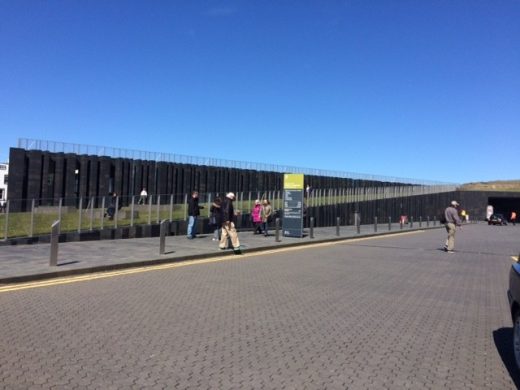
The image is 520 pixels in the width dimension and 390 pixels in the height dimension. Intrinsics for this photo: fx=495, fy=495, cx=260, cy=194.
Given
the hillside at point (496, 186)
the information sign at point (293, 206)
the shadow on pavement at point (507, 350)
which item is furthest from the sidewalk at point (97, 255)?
the hillside at point (496, 186)

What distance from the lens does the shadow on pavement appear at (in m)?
4.82

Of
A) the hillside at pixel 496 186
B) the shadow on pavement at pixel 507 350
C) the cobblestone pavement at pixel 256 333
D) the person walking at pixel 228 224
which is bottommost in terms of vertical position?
the shadow on pavement at pixel 507 350

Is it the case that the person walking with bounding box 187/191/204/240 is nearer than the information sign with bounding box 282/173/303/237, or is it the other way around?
the person walking with bounding box 187/191/204/240

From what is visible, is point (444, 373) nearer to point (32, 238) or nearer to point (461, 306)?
point (461, 306)

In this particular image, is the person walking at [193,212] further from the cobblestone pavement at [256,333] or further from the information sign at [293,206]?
the cobblestone pavement at [256,333]

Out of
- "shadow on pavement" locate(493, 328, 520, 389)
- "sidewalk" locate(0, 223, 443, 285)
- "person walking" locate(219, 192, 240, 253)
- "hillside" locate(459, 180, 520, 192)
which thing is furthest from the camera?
"hillside" locate(459, 180, 520, 192)

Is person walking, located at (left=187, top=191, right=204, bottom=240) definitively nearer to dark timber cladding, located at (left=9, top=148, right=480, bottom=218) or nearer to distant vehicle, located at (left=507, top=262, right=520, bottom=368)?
dark timber cladding, located at (left=9, top=148, right=480, bottom=218)

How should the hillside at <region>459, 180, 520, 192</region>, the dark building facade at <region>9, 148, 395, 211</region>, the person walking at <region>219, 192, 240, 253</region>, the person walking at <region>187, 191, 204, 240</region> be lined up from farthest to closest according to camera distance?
1. the hillside at <region>459, 180, 520, 192</region>
2. the dark building facade at <region>9, 148, 395, 211</region>
3. the person walking at <region>187, 191, 204, 240</region>
4. the person walking at <region>219, 192, 240, 253</region>

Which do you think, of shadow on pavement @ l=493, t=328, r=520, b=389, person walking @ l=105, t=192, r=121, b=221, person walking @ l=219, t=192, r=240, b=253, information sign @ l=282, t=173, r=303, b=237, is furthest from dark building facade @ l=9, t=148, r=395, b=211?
shadow on pavement @ l=493, t=328, r=520, b=389

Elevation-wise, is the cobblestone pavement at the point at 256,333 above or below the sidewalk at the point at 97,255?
below

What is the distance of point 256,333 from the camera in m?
6.10

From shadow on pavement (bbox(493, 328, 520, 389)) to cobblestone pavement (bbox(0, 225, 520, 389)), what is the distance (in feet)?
0.08

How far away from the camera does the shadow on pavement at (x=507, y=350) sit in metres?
4.82

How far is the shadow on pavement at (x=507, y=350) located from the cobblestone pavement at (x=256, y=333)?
25 millimetres
